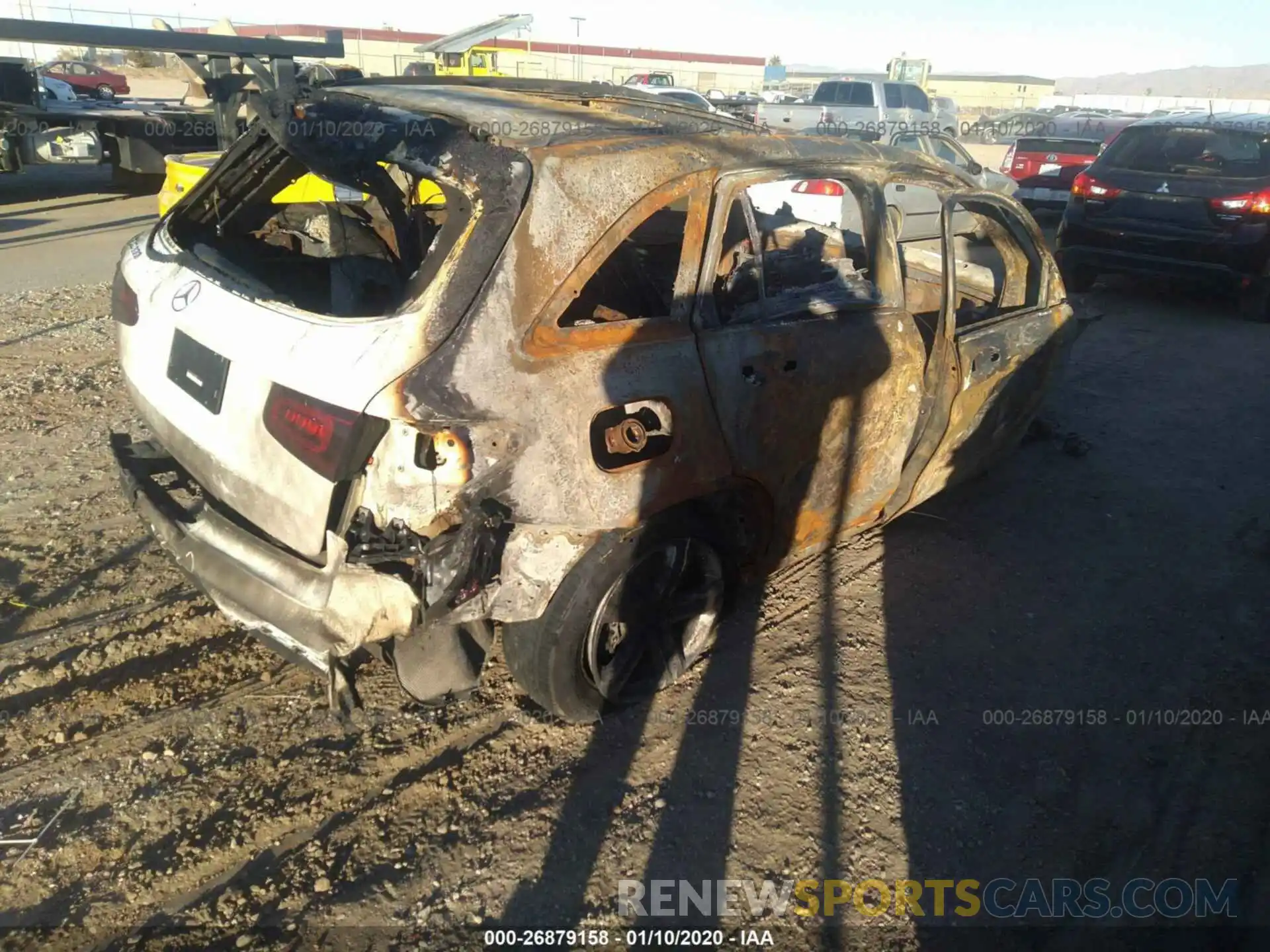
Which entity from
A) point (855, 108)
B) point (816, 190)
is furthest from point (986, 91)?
point (816, 190)

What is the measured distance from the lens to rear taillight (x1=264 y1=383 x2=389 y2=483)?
223cm

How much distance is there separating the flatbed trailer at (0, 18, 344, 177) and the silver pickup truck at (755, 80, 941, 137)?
8.90 m

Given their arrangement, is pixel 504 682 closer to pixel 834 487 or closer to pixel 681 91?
pixel 834 487

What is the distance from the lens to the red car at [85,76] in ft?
68.3

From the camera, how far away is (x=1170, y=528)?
4.62m

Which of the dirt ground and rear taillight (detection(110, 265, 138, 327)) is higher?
rear taillight (detection(110, 265, 138, 327))

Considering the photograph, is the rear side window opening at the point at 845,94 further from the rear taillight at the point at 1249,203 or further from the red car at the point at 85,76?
the red car at the point at 85,76

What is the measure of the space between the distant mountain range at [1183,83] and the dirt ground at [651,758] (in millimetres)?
121857

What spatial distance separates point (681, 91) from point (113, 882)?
2045 centimetres

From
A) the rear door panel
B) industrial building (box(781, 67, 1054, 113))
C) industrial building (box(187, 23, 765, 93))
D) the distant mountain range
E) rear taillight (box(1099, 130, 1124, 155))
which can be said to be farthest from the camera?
the distant mountain range

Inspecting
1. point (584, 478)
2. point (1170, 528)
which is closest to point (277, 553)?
point (584, 478)

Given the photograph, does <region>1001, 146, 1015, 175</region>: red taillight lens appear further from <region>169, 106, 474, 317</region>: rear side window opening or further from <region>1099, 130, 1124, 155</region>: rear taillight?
<region>169, 106, 474, 317</region>: rear side window opening

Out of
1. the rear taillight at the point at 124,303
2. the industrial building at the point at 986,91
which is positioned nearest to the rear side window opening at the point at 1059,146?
the rear taillight at the point at 124,303

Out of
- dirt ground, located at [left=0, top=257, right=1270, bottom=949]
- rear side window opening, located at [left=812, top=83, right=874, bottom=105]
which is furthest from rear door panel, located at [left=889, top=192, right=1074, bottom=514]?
rear side window opening, located at [left=812, top=83, right=874, bottom=105]
